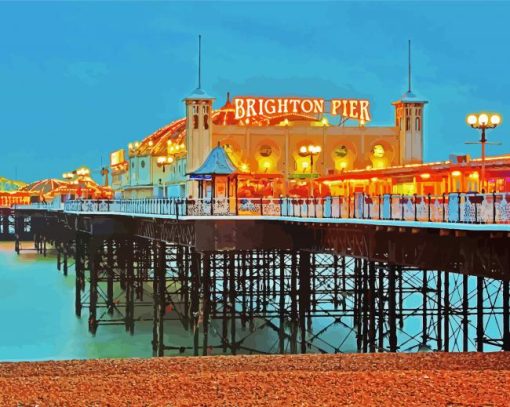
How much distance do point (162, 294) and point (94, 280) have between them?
500 inches

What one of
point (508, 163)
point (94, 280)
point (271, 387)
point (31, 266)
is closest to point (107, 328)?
point (94, 280)

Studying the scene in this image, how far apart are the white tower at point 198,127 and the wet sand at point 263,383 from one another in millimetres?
39160

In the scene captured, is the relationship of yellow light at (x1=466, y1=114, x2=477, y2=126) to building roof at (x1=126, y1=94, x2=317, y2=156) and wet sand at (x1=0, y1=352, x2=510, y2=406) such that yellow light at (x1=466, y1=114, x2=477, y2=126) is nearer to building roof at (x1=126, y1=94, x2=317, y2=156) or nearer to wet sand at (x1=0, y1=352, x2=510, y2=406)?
wet sand at (x1=0, y1=352, x2=510, y2=406)

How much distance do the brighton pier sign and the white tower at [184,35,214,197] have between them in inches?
79.9

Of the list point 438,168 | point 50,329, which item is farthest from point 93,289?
point 438,168

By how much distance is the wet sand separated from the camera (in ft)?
49.6

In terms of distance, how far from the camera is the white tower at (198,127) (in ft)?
191

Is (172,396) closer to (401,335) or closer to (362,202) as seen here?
(362,202)

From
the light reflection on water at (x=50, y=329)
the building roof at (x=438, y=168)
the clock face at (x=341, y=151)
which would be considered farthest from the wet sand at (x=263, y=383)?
the clock face at (x=341, y=151)

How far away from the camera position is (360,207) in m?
28.3

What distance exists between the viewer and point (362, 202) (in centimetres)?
2809

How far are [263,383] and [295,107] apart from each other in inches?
1784

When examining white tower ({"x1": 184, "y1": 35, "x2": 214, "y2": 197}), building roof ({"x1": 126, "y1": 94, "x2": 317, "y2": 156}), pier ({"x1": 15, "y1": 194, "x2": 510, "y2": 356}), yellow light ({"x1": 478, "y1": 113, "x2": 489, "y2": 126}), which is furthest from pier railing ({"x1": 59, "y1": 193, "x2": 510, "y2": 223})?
building roof ({"x1": 126, "y1": 94, "x2": 317, "y2": 156})

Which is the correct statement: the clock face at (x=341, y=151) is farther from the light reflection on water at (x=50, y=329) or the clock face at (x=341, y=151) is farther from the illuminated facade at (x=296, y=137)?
the light reflection on water at (x=50, y=329)
